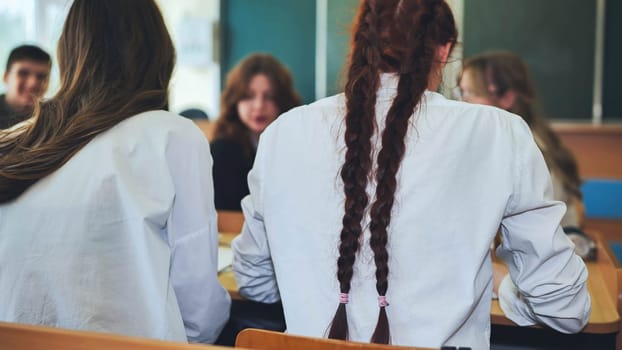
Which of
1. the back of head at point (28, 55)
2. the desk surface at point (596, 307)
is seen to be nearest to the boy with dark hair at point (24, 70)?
the back of head at point (28, 55)

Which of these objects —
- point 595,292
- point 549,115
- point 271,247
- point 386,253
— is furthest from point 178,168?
point 549,115

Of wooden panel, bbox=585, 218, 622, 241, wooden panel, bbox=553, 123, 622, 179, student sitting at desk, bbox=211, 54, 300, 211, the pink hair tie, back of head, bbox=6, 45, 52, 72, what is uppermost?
back of head, bbox=6, 45, 52, 72

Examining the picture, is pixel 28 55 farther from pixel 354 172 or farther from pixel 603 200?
pixel 603 200

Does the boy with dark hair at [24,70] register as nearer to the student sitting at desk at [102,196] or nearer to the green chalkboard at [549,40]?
the student sitting at desk at [102,196]

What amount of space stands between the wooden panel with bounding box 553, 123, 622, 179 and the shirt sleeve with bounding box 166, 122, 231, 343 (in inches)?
131

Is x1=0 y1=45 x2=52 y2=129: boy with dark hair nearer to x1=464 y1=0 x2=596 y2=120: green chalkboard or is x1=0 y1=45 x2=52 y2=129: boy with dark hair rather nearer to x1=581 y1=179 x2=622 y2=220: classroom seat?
x1=581 y1=179 x2=622 y2=220: classroom seat

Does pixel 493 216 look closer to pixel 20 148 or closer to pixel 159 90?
pixel 159 90

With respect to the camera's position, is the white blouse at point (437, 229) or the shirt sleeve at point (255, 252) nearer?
the white blouse at point (437, 229)

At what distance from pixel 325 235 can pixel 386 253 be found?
0.13m

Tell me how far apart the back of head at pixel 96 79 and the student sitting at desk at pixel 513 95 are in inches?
51.7

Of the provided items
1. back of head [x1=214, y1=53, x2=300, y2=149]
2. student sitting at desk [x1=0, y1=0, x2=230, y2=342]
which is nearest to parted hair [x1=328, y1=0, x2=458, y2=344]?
student sitting at desk [x1=0, y1=0, x2=230, y2=342]

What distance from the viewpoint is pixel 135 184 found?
122 cm

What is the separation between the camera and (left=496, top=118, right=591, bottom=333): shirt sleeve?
3.73ft

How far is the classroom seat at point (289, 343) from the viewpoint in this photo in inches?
35.2
